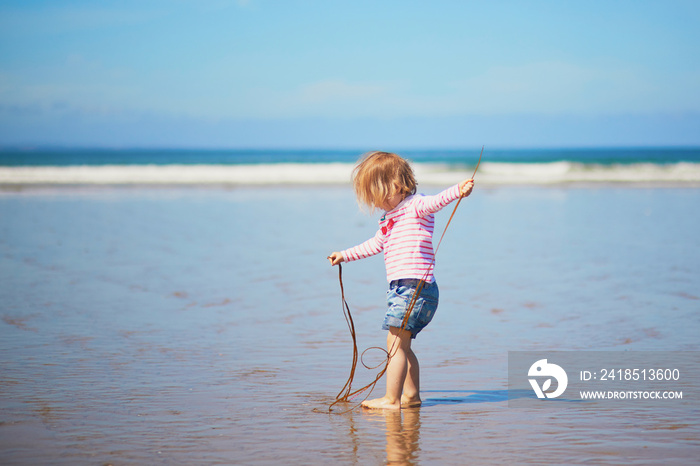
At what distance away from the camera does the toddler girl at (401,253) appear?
11.3 ft

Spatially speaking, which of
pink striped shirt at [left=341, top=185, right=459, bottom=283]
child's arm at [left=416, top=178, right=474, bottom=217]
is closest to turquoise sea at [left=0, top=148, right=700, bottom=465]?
pink striped shirt at [left=341, top=185, right=459, bottom=283]

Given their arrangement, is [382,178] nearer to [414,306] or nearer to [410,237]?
[410,237]

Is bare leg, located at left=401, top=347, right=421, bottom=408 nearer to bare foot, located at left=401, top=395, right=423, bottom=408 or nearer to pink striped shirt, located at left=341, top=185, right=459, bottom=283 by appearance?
bare foot, located at left=401, top=395, right=423, bottom=408

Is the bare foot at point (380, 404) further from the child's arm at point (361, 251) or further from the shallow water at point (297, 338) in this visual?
the child's arm at point (361, 251)

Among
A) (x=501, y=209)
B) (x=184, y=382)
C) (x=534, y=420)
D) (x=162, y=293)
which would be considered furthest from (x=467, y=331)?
(x=501, y=209)

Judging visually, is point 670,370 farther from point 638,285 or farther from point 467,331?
point 638,285

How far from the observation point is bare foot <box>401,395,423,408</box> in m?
3.57

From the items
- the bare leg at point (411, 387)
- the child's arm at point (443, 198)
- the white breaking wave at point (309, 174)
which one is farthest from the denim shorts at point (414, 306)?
the white breaking wave at point (309, 174)

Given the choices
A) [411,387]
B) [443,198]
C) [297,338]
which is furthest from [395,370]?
[297,338]

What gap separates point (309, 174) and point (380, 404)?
78.9 feet

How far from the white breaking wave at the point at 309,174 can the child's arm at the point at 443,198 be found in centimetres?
2000

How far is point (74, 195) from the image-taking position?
17984 millimetres

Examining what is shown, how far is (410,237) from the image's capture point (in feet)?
11.5

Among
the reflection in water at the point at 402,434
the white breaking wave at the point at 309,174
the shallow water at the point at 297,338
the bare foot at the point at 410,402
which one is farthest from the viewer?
the white breaking wave at the point at 309,174
